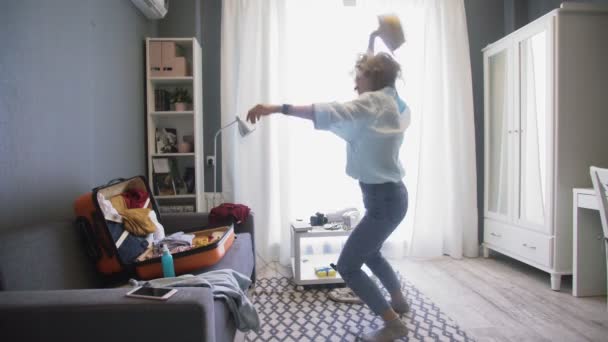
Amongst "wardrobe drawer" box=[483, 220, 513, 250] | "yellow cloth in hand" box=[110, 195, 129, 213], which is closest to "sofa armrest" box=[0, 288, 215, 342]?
"yellow cloth in hand" box=[110, 195, 129, 213]

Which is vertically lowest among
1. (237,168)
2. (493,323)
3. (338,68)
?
(493,323)

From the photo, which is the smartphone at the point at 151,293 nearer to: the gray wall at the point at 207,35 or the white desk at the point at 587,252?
the gray wall at the point at 207,35

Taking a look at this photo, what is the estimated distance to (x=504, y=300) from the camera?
2.15m

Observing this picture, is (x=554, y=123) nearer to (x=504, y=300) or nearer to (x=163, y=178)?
(x=504, y=300)

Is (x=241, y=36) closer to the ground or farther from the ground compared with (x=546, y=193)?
farther from the ground

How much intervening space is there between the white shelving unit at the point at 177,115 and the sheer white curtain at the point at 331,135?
25 cm

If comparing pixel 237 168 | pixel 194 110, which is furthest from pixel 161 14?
pixel 237 168

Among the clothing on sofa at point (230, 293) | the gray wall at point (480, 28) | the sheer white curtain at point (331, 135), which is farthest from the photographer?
the gray wall at point (480, 28)

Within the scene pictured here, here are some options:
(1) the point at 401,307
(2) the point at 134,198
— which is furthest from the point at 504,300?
(2) the point at 134,198

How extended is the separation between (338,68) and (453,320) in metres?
2.16

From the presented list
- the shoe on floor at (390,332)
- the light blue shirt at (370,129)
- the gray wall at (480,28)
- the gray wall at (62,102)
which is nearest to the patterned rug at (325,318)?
the shoe on floor at (390,332)

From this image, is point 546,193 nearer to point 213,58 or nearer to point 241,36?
point 241,36

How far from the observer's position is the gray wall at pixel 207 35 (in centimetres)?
306

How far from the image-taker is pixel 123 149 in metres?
2.43
